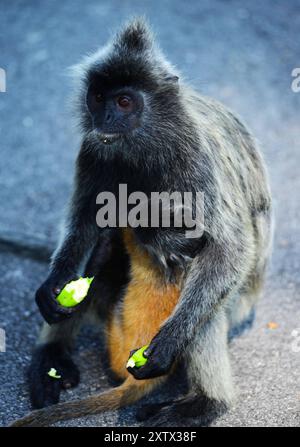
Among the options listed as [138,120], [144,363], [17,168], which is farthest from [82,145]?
[17,168]

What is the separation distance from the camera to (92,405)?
11.8ft

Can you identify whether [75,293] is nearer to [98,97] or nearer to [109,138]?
[109,138]

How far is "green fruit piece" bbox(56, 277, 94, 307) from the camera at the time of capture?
12.6 feet

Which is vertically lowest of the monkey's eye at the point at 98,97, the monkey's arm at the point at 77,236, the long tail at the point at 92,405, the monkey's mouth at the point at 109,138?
the long tail at the point at 92,405

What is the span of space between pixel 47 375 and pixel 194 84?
2.07 metres

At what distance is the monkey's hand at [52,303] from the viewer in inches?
151

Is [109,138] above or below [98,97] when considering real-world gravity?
below

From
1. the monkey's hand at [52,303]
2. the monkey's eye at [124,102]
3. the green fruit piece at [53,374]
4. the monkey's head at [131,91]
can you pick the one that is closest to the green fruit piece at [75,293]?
the monkey's hand at [52,303]

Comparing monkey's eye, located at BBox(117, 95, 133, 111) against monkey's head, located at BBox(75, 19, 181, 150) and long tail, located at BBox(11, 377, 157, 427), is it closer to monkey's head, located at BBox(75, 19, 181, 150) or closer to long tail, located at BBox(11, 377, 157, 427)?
monkey's head, located at BBox(75, 19, 181, 150)

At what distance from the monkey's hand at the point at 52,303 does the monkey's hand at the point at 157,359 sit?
0.55 meters

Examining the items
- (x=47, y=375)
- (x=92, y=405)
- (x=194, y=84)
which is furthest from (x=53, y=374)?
(x=194, y=84)

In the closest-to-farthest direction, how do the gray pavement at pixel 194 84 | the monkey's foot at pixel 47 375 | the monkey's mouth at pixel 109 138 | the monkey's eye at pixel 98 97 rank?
the monkey's mouth at pixel 109 138 < the monkey's eye at pixel 98 97 < the monkey's foot at pixel 47 375 < the gray pavement at pixel 194 84

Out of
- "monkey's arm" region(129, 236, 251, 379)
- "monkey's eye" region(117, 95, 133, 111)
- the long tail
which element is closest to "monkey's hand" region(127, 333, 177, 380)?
"monkey's arm" region(129, 236, 251, 379)

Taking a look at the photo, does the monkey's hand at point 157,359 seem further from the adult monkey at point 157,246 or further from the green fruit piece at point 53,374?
the green fruit piece at point 53,374
